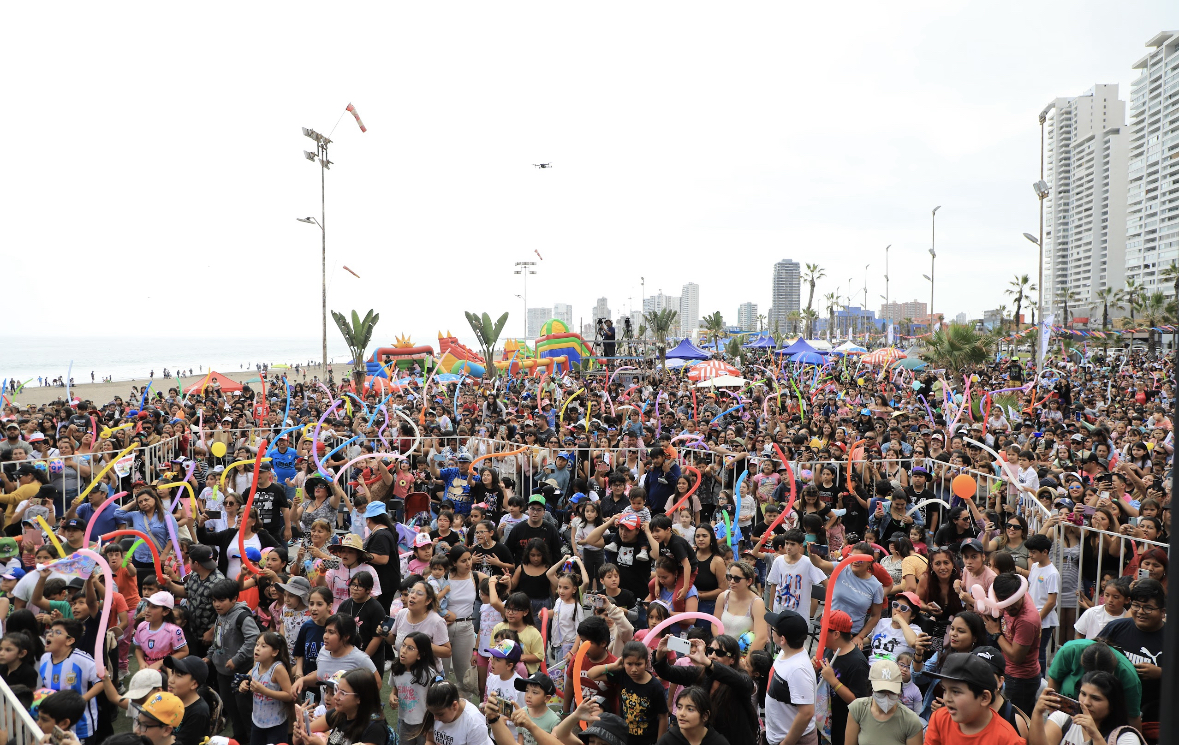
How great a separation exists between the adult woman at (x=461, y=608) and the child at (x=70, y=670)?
7.52 ft

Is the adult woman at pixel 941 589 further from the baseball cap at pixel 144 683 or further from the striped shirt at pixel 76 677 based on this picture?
the striped shirt at pixel 76 677

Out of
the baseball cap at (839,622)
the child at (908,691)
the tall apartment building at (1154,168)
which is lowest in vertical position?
the child at (908,691)

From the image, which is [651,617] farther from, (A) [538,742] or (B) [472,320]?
(B) [472,320]

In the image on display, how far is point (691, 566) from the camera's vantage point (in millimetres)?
6035

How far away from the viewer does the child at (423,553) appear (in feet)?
20.9

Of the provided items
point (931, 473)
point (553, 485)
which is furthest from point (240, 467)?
point (931, 473)

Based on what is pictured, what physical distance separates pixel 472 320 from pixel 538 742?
36926 mm

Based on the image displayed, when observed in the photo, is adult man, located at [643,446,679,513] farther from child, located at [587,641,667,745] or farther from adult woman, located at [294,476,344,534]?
child, located at [587,641,667,745]

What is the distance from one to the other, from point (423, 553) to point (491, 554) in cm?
66

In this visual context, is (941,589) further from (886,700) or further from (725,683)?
(725,683)

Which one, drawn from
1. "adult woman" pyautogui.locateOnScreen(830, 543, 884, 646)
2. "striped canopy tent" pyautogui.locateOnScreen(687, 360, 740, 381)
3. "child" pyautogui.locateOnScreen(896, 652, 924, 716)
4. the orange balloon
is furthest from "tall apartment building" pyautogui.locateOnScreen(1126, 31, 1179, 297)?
"child" pyautogui.locateOnScreen(896, 652, 924, 716)

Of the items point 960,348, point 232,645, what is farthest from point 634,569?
point 960,348

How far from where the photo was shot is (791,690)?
4.27m

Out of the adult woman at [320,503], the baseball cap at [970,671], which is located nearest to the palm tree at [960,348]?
the adult woman at [320,503]
